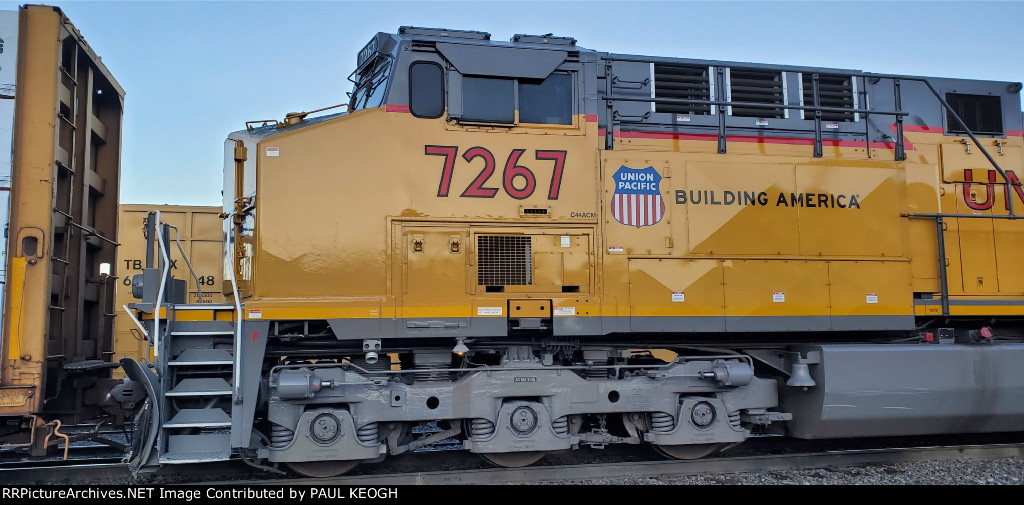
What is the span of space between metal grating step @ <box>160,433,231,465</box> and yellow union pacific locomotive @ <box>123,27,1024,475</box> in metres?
0.03

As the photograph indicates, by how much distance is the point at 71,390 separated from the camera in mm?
7488

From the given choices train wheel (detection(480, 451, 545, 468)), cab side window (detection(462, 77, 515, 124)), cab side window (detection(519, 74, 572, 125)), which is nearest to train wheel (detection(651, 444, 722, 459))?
train wheel (detection(480, 451, 545, 468))

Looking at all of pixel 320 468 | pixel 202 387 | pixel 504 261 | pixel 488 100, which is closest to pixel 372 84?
pixel 488 100

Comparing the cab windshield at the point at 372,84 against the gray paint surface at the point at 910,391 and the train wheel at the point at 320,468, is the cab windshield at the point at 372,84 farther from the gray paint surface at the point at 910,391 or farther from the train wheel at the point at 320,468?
the gray paint surface at the point at 910,391

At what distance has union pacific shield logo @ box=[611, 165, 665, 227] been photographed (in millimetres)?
7137

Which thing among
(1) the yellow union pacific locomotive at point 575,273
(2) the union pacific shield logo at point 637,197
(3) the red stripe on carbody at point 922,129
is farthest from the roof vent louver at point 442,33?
(3) the red stripe on carbody at point 922,129

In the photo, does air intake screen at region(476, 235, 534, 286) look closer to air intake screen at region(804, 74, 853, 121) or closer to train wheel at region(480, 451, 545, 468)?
train wheel at region(480, 451, 545, 468)

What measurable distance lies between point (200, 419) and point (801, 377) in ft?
19.1

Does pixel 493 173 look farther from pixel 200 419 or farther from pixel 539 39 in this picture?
pixel 200 419

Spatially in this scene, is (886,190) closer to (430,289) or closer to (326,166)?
(430,289)

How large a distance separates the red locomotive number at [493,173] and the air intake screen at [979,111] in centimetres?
511

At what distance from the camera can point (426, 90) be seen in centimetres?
689

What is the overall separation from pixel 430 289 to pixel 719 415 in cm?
318

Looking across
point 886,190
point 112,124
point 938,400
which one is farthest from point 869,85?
point 112,124
